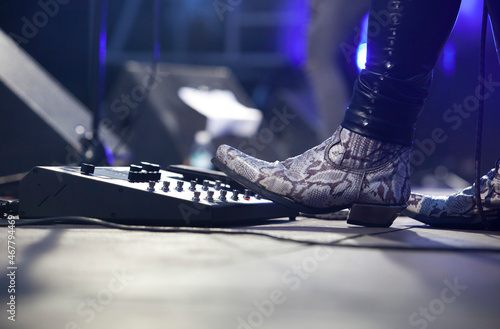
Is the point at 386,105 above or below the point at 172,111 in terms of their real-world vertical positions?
above

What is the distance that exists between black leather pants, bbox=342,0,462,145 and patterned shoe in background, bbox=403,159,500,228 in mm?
177

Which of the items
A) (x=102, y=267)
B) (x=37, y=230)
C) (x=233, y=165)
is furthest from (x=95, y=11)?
(x=102, y=267)

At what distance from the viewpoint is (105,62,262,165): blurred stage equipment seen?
3.29 meters

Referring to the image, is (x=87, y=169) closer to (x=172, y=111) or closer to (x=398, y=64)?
(x=398, y=64)

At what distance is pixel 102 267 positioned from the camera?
58 centimetres

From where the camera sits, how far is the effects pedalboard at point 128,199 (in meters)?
0.93

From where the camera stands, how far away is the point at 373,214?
3.32 feet

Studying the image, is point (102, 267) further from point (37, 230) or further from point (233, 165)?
point (233, 165)
